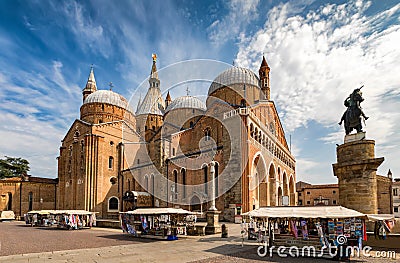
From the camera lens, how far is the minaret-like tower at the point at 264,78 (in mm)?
42344

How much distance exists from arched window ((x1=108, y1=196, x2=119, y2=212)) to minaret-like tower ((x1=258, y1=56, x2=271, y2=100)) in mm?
26917

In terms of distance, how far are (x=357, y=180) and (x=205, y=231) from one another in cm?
975

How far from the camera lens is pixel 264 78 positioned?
4300 centimetres

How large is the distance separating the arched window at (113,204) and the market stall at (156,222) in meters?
24.4

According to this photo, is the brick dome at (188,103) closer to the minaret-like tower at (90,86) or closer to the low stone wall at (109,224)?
the minaret-like tower at (90,86)

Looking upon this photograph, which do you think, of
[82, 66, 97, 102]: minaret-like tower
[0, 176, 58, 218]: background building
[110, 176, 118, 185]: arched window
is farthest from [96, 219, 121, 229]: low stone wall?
[82, 66, 97, 102]: minaret-like tower

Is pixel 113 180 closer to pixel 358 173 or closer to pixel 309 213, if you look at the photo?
pixel 358 173

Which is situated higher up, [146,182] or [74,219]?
[146,182]

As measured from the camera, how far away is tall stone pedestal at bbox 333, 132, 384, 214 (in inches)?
612

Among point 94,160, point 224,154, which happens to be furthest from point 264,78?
point 94,160

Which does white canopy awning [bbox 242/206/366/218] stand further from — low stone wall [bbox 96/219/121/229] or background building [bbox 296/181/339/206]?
background building [bbox 296/181/339/206]

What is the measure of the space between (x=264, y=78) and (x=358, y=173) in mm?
28826

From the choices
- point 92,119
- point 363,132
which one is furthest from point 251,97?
point 92,119

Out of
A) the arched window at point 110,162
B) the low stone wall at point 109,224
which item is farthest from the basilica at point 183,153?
the low stone wall at point 109,224
